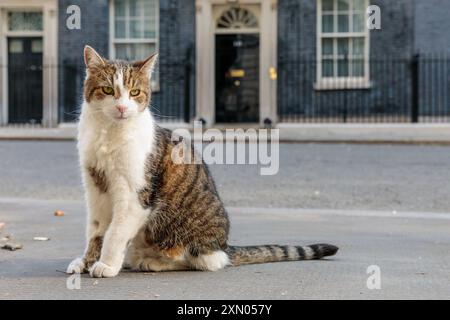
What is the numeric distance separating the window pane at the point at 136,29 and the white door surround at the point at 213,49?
1772 millimetres

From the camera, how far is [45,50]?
2352 centimetres

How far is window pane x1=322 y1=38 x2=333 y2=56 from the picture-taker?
73.4 ft

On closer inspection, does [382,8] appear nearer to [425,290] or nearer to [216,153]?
[216,153]

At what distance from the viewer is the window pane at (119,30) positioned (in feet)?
76.9

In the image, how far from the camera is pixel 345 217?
823cm

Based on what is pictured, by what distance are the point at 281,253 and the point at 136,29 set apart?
18.9 m

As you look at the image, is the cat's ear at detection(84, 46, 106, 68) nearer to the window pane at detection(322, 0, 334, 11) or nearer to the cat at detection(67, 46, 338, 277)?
the cat at detection(67, 46, 338, 277)

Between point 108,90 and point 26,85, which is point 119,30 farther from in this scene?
point 108,90

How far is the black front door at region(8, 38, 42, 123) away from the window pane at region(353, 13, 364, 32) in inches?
346

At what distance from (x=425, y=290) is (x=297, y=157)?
34.6 feet

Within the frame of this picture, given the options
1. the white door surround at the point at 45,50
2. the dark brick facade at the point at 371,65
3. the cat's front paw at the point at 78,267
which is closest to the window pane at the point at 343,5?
the dark brick facade at the point at 371,65

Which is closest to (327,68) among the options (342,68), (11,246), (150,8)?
(342,68)
